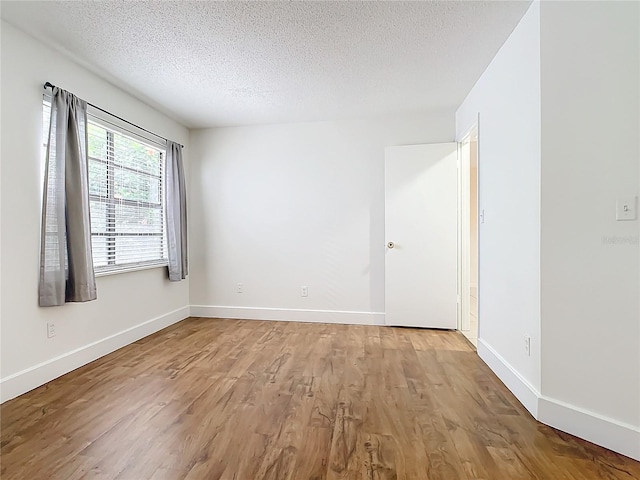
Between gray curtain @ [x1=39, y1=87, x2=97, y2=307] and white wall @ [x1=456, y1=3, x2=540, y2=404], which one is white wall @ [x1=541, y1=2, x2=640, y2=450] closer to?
white wall @ [x1=456, y1=3, x2=540, y2=404]

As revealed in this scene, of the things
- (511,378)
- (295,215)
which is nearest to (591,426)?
(511,378)

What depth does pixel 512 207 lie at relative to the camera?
87.4 inches

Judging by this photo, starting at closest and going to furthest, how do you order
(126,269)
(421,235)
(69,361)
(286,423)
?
(286,423) → (69,361) → (126,269) → (421,235)

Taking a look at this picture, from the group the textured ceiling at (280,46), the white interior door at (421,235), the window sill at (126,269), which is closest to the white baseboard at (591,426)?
the white interior door at (421,235)

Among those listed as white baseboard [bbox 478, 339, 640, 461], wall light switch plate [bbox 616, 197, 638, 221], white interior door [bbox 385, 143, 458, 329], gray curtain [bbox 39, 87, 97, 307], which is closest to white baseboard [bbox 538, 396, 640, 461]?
white baseboard [bbox 478, 339, 640, 461]

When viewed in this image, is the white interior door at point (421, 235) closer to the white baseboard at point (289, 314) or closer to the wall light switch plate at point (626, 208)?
the white baseboard at point (289, 314)

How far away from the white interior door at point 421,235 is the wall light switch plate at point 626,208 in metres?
2.04

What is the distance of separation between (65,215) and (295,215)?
230cm

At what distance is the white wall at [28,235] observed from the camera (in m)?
2.13

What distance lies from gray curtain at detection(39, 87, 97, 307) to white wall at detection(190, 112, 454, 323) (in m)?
1.77

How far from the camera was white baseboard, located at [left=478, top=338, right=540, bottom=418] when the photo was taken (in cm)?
192

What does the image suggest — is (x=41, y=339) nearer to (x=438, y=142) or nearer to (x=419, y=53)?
(x=419, y=53)

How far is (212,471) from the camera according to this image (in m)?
1.47

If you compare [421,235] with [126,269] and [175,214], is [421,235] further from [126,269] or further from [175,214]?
[126,269]
